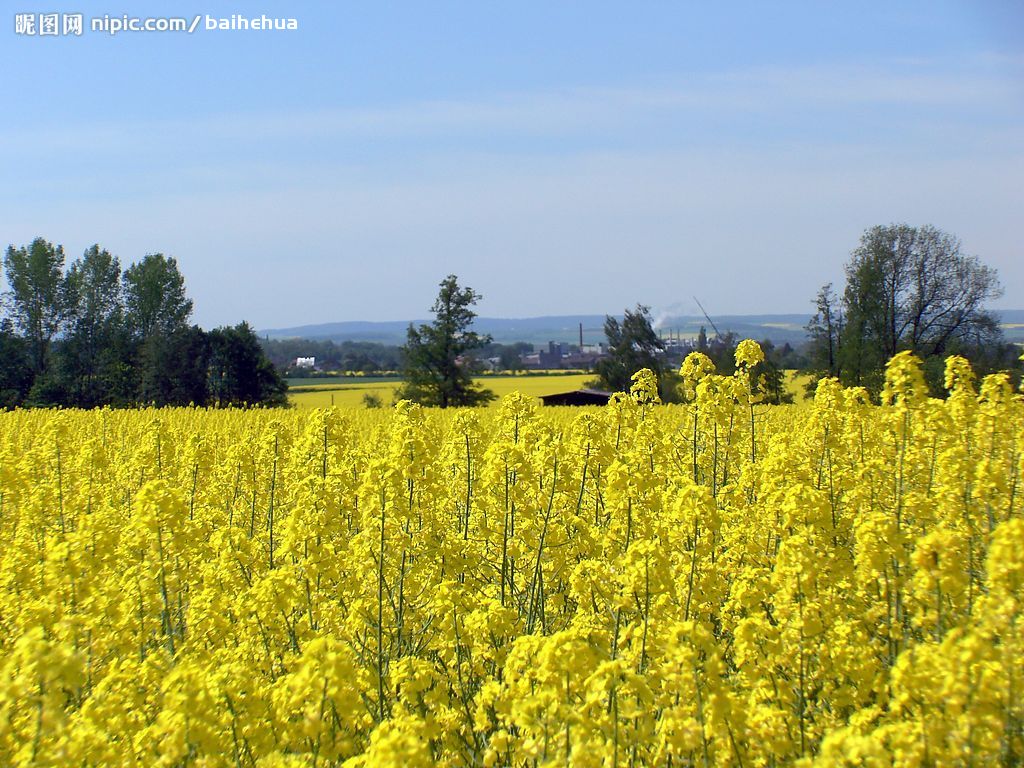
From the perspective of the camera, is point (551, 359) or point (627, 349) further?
point (551, 359)

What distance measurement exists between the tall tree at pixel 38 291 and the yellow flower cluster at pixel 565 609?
180 feet

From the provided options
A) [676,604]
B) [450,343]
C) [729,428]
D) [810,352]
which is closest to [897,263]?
[810,352]

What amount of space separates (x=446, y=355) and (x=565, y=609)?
43264 millimetres

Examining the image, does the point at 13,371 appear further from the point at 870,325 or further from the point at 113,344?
the point at 870,325

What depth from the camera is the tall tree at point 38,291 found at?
5650 cm

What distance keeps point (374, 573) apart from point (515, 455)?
1173 mm

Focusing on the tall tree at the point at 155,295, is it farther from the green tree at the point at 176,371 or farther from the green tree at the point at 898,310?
the green tree at the point at 898,310

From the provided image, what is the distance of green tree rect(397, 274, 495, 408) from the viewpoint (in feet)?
156

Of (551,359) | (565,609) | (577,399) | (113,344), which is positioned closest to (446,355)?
(577,399)

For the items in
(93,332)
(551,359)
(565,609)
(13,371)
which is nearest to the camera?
(565,609)

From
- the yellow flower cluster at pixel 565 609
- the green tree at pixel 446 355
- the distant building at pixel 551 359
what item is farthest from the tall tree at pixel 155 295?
the yellow flower cluster at pixel 565 609

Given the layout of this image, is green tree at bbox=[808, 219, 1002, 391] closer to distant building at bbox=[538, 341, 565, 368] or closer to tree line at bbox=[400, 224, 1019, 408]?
tree line at bbox=[400, 224, 1019, 408]

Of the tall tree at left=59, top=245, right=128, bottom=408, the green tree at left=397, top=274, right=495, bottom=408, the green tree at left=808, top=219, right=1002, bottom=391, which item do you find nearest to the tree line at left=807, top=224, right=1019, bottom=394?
the green tree at left=808, top=219, right=1002, bottom=391

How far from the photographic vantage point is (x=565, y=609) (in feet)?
18.6
